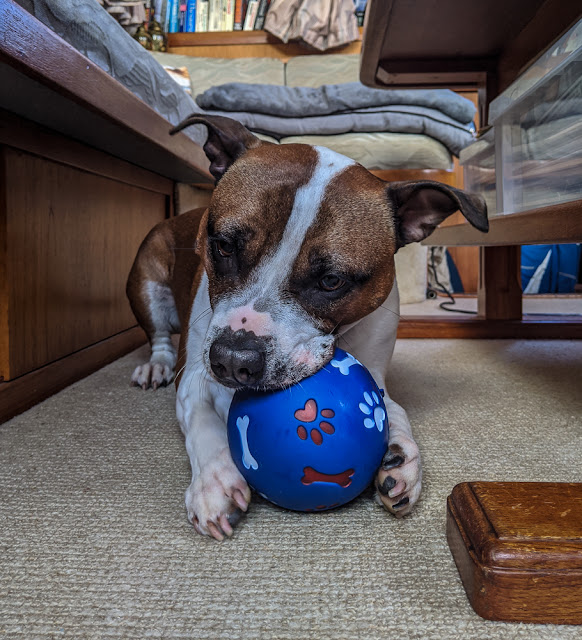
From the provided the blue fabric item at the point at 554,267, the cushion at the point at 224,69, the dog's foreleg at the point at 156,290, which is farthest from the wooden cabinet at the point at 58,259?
the blue fabric item at the point at 554,267

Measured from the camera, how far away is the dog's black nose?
1050mm

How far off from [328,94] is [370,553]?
11.8ft

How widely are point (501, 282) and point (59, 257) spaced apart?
2.18 m

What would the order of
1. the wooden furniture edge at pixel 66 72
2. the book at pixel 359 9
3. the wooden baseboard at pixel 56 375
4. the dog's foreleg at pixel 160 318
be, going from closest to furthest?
the wooden furniture edge at pixel 66 72
the wooden baseboard at pixel 56 375
the dog's foreleg at pixel 160 318
the book at pixel 359 9

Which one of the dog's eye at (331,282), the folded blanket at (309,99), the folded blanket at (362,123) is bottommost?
the dog's eye at (331,282)

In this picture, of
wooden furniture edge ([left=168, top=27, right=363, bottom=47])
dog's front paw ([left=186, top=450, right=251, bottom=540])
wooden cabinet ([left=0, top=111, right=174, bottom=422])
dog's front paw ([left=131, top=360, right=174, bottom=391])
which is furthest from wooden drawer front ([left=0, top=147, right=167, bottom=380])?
wooden furniture edge ([left=168, top=27, right=363, bottom=47])

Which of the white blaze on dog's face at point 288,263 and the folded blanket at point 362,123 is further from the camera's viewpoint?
the folded blanket at point 362,123

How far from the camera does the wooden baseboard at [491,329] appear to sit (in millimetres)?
2967

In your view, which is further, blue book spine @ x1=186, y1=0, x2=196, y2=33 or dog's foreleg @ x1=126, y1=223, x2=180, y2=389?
blue book spine @ x1=186, y1=0, x2=196, y2=33

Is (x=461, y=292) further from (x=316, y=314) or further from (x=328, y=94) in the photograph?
(x=316, y=314)

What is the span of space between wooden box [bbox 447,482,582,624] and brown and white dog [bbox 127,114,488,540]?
26 centimetres

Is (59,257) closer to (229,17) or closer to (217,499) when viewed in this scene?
(217,499)

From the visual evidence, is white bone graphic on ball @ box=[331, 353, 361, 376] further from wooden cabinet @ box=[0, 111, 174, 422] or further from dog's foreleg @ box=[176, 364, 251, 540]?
wooden cabinet @ box=[0, 111, 174, 422]

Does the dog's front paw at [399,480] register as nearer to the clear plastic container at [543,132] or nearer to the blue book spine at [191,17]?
the clear plastic container at [543,132]
